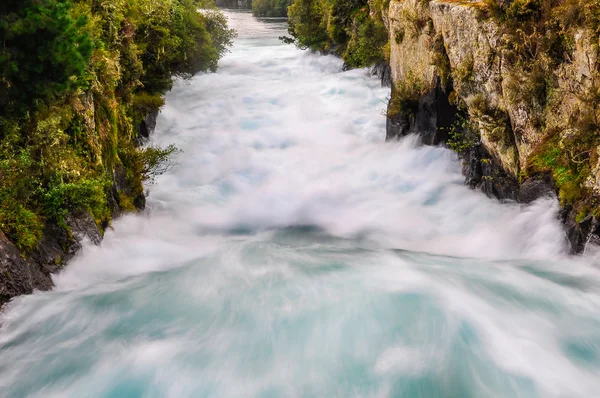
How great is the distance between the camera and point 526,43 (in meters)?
8.57

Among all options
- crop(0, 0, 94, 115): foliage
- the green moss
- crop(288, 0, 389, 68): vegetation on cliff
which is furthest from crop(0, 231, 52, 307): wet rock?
crop(288, 0, 389, 68): vegetation on cliff

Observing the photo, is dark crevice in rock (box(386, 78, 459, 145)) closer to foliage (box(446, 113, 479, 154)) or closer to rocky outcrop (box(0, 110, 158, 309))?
foliage (box(446, 113, 479, 154))

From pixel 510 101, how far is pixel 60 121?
8.32 m

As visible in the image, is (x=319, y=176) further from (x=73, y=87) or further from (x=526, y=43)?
(x=73, y=87)

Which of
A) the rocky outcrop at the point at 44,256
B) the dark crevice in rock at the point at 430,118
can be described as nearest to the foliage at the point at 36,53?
the rocky outcrop at the point at 44,256

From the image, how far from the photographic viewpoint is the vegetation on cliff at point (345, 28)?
22587mm

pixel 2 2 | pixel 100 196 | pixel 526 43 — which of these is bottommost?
pixel 100 196

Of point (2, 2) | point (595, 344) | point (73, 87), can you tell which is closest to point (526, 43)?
point (595, 344)

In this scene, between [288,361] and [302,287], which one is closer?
[288,361]

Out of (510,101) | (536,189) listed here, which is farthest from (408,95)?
(536,189)

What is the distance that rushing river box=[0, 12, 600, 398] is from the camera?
233 inches

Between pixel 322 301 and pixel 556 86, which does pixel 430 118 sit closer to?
pixel 556 86

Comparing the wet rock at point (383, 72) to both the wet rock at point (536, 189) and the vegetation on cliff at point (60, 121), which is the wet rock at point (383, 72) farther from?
the wet rock at point (536, 189)

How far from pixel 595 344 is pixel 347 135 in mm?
12743
